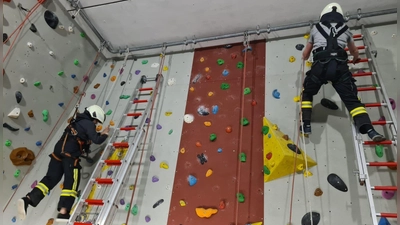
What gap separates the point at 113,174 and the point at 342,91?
230cm

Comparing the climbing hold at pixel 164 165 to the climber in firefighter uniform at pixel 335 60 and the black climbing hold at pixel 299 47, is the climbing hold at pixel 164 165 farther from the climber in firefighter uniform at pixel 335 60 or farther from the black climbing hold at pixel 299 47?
the black climbing hold at pixel 299 47

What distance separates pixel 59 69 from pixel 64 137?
1177 millimetres

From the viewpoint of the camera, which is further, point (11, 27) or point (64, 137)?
point (11, 27)

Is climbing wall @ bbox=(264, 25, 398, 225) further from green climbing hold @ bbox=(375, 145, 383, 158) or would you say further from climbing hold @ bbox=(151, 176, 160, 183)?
climbing hold @ bbox=(151, 176, 160, 183)

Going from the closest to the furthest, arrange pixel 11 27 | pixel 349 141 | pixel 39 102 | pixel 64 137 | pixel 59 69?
pixel 349 141 → pixel 64 137 → pixel 11 27 → pixel 39 102 → pixel 59 69

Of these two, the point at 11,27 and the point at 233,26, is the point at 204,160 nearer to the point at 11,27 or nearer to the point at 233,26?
the point at 233,26

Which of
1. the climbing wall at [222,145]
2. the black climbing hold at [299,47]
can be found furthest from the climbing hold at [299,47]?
the climbing wall at [222,145]

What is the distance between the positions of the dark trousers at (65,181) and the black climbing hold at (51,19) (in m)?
1.54

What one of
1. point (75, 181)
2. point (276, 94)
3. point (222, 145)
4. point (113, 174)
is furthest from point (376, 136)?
point (75, 181)

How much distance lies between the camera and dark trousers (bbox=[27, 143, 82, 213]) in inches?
115

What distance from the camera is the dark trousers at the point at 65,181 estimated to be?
2924 millimetres

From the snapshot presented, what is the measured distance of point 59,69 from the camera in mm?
3934


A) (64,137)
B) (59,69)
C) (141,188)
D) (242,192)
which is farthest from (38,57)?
(242,192)

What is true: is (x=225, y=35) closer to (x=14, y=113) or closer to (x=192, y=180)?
(x=192, y=180)
